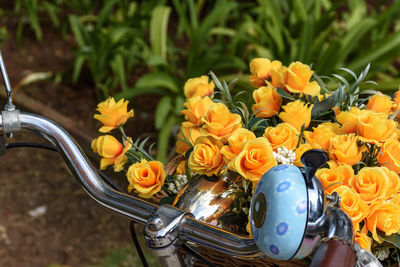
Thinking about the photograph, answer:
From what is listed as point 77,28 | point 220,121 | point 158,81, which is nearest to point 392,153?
point 220,121

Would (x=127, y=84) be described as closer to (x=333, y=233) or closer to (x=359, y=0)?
(x=359, y=0)

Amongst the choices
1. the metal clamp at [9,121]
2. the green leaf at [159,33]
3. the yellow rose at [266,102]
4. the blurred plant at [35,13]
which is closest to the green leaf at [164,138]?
the green leaf at [159,33]

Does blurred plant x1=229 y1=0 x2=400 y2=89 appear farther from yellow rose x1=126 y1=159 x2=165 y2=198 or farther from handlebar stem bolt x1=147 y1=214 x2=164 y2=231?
handlebar stem bolt x1=147 y1=214 x2=164 y2=231

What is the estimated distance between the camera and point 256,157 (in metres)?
0.75

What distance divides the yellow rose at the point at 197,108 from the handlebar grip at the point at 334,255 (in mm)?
391

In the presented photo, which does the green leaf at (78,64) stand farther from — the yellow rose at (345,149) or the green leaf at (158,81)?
the yellow rose at (345,149)

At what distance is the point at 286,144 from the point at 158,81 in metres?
1.97

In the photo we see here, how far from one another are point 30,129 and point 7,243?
1979 mm

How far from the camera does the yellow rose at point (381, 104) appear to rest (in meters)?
0.87

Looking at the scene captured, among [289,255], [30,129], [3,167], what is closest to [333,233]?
[289,255]

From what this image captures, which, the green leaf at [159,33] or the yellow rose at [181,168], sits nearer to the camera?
the yellow rose at [181,168]

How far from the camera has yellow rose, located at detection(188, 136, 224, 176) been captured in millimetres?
810

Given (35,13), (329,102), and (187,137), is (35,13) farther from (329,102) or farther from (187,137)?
(329,102)

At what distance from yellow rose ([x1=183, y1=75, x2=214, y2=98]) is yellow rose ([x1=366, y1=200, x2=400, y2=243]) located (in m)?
0.36
